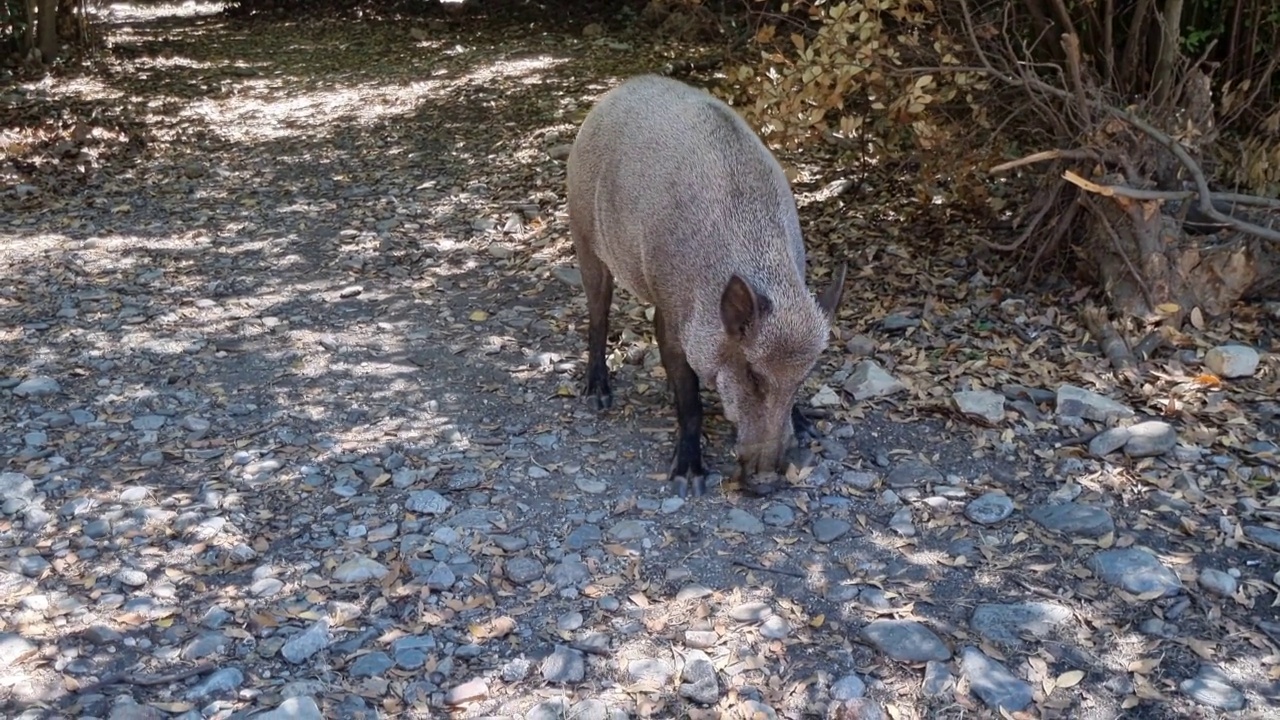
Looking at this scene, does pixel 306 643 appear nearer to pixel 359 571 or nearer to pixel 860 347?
pixel 359 571

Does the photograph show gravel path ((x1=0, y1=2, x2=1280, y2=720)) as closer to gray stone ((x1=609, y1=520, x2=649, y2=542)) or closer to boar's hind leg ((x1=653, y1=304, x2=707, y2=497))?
gray stone ((x1=609, y1=520, x2=649, y2=542))

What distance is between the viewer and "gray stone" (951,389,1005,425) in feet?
16.0

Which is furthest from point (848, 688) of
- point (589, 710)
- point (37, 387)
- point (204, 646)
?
point (37, 387)

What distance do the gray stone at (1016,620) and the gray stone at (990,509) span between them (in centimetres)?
56

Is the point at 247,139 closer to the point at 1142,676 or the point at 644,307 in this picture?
the point at 644,307

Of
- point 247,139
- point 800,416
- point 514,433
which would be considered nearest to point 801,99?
point 800,416

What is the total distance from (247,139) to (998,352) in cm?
838

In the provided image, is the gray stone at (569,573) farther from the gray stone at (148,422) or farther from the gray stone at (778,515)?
the gray stone at (148,422)

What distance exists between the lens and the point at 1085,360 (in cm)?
536

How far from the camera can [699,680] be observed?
11.3 ft

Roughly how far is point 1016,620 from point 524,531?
1850 millimetres

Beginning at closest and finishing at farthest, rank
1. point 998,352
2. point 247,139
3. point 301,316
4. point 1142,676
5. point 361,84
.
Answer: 1. point 1142,676
2. point 998,352
3. point 301,316
4. point 247,139
5. point 361,84

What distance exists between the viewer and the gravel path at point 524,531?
343 cm

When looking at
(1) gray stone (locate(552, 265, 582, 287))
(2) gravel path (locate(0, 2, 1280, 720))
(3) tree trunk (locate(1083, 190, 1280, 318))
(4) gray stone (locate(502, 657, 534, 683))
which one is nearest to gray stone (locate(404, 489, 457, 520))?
(2) gravel path (locate(0, 2, 1280, 720))
